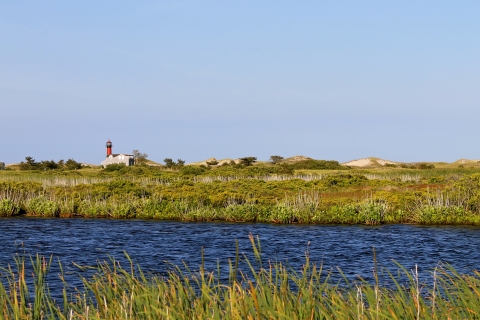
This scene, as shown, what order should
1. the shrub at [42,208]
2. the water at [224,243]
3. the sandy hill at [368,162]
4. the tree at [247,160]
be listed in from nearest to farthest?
the water at [224,243], the shrub at [42,208], the tree at [247,160], the sandy hill at [368,162]

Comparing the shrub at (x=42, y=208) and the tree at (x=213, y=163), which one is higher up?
the tree at (x=213, y=163)

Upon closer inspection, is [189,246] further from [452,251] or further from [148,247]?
[452,251]

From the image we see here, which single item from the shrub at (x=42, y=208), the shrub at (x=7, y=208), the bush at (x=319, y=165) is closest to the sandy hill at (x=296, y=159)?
the bush at (x=319, y=165)

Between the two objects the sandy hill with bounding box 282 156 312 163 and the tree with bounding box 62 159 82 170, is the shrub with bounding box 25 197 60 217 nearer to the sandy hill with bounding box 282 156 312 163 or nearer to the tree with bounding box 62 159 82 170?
the tree with bounding box 62 159 82 170

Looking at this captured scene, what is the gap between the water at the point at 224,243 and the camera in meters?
19.6

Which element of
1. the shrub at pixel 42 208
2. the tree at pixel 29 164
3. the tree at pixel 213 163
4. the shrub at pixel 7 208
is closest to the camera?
the shrub at pixel 42 208

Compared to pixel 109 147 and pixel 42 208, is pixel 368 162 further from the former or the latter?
pixel 42 208

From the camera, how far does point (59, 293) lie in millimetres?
14523

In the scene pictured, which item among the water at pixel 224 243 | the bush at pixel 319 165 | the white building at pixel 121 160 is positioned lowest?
the water at pixel 224 243

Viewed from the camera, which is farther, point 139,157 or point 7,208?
point 139,157

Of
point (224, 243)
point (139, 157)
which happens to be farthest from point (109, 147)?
point (224, 243)

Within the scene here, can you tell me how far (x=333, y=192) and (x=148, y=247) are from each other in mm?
22527

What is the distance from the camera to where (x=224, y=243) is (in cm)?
2380

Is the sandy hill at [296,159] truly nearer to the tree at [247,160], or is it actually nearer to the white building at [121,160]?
the tree at [247,160]
